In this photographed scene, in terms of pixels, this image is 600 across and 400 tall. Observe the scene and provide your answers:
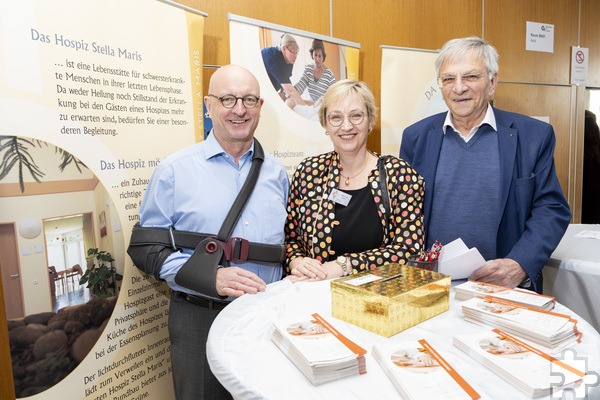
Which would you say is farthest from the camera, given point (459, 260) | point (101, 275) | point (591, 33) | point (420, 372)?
point (591, 33)

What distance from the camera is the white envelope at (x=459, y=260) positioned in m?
1.54

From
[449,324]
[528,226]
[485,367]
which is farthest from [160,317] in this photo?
[528,226]

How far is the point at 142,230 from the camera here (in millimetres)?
1706

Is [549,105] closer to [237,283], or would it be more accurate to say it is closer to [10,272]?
[237,283]

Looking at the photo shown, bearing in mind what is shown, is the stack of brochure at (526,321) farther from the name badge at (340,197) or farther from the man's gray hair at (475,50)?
the man's gray hair at (475,50)

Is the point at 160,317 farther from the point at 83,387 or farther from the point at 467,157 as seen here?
the point at 467,157

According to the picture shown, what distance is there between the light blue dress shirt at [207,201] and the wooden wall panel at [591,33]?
15.3 ft

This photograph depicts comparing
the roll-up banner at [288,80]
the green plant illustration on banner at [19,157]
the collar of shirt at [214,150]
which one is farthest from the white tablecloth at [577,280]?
the green plant illustration on banner at [19,157]

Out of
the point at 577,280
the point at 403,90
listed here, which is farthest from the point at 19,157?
the point at 403,90

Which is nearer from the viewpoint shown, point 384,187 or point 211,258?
point 211,258

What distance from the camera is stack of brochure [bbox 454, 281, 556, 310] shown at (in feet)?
4.28

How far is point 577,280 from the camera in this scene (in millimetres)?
2119

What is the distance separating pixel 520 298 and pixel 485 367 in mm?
427

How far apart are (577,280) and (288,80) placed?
1950mm
